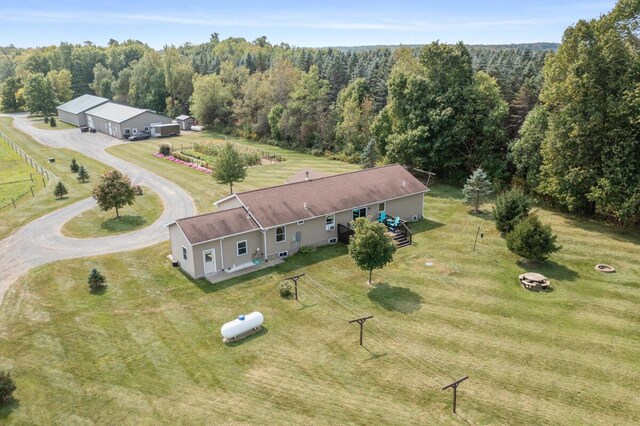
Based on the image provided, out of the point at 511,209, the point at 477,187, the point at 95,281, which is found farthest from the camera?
the point at 477,187

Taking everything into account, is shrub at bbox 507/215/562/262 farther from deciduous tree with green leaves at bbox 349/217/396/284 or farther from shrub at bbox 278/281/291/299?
shrub at bbox 278/281/291/299

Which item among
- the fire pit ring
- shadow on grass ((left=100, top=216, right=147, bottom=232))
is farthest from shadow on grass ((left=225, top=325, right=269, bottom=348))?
the fire pit ring

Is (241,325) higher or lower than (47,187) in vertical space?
lower

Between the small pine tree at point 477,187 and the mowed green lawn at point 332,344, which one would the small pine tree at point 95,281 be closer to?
the mowed green lawn at point 332,344

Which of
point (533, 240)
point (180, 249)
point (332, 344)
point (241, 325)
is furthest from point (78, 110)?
point (533, 240)

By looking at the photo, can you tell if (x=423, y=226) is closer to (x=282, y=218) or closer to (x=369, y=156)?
(x=282, y=218)

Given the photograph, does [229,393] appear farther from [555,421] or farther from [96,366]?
[555,421]

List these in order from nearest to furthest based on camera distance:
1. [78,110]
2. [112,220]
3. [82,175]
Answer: [112,220] → [82,175] → [78,110]
